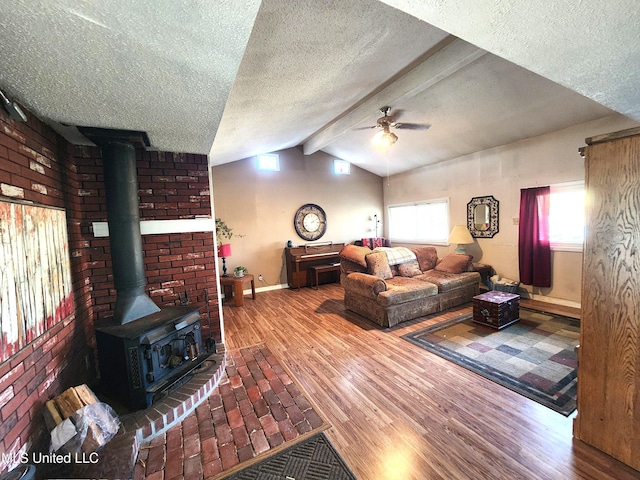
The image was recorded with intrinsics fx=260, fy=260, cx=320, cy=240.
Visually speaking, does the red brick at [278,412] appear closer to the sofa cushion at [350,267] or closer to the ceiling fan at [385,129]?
the sofa cushion at [350,267]

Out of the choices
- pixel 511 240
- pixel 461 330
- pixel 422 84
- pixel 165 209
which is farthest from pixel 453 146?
pixel 165 209

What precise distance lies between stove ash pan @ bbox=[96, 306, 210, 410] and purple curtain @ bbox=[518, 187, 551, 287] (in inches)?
189

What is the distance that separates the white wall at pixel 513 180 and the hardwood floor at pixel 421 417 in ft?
9.15

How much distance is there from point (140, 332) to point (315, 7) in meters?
2.38

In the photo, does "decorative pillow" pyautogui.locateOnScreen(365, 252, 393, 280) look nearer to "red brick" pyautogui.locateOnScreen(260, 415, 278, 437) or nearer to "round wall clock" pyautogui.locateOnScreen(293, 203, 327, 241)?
"round wall clock" pyautogui.locateOnScreen(293, 203, 327, 241)

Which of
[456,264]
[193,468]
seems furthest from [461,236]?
[193,468]

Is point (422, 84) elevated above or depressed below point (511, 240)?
above

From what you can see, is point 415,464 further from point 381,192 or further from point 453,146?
point 381,192

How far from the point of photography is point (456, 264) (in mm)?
4418

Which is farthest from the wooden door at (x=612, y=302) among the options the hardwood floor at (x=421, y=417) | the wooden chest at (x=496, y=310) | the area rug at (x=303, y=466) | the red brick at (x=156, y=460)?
the red brick at (x=156, y=460)

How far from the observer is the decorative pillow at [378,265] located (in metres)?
3.95

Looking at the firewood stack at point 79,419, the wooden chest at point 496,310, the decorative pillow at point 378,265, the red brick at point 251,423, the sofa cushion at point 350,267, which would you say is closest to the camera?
the firewood stack at point 79,419

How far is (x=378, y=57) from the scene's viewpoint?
233 cm

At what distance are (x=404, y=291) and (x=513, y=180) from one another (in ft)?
9.14
